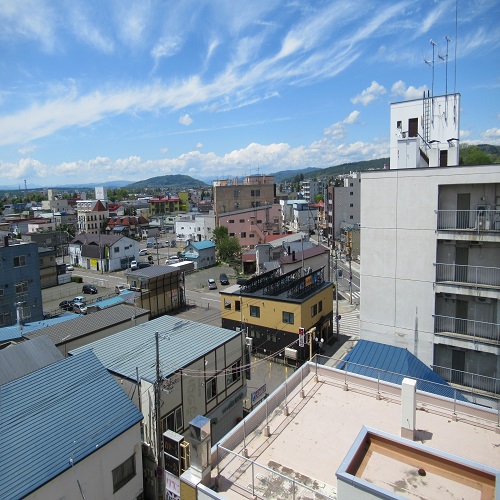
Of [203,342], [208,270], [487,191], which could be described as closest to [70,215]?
[208,270]

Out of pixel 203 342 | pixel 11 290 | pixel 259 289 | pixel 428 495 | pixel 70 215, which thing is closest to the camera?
pixel 428 495

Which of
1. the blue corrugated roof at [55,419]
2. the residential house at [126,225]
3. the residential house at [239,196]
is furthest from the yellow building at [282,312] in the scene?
the residential house at [126,225]

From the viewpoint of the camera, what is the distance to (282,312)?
76.5 ft

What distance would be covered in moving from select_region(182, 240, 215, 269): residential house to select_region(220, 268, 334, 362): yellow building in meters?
24.7

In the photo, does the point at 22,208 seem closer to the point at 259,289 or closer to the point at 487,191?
the point at 259,289

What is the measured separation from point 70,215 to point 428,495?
94960mm

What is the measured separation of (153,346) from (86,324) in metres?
5.69

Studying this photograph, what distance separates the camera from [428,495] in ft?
18.5

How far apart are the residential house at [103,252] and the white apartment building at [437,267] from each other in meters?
42.3

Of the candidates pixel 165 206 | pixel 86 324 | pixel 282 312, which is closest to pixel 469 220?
pixel 282 312

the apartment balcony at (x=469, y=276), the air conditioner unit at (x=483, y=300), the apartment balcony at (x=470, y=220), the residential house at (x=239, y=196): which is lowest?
the air conditioner unit at (x=483, y=300)

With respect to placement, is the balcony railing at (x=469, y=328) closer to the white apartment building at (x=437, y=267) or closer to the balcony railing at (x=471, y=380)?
the white apartment building at (x=437, y=267)

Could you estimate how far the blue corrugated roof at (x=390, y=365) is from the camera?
11.9 m

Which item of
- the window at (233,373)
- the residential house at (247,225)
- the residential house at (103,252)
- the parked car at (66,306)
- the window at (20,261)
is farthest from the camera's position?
the residential house at (247,225)
